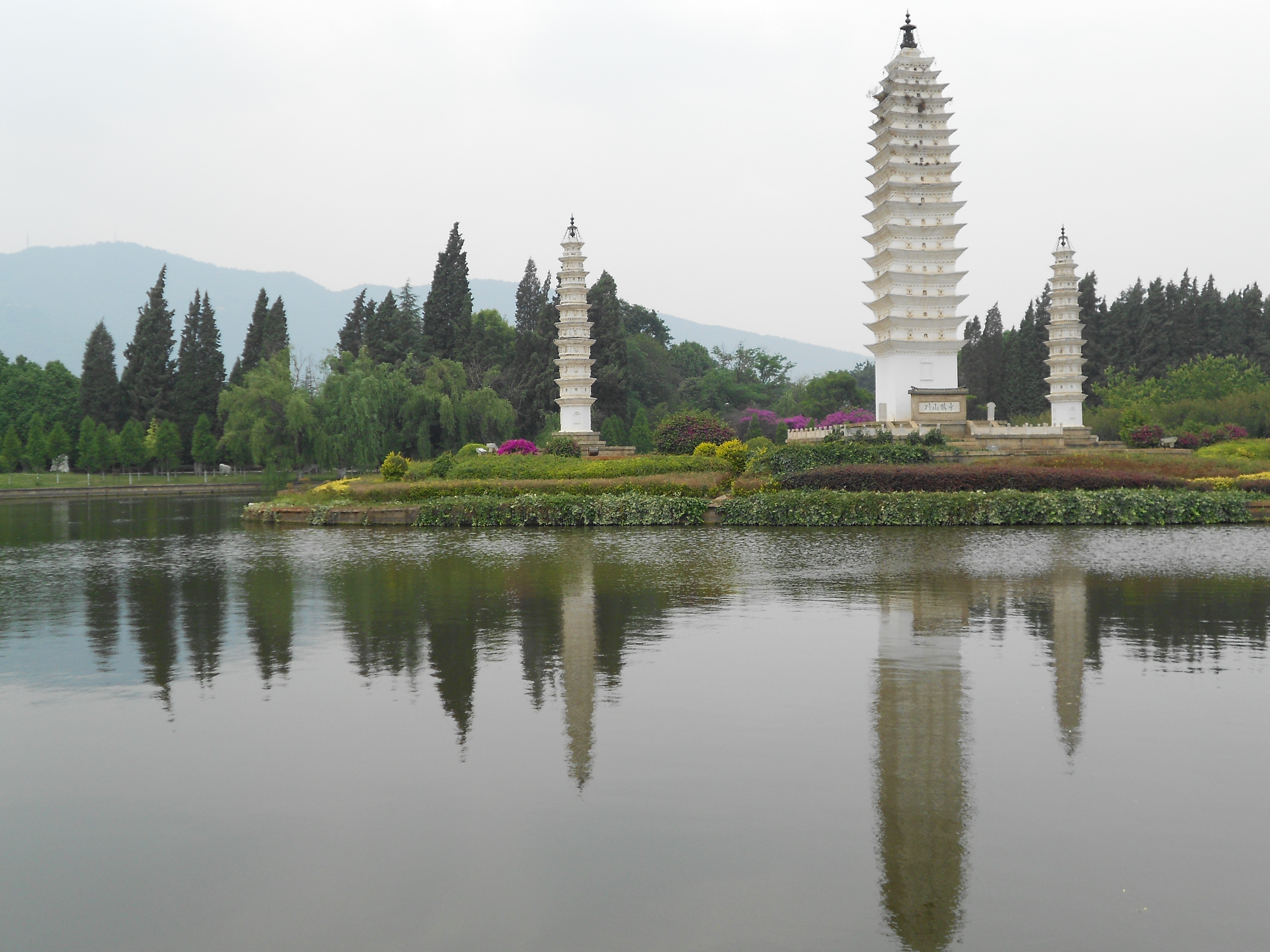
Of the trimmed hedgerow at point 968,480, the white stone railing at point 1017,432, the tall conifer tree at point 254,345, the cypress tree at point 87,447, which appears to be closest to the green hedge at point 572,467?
the trimmed hedgerow at point 968,480

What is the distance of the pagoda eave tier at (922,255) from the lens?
43.5 m

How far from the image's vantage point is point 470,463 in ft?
106

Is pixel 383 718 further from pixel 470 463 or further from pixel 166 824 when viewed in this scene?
pixel 470 463

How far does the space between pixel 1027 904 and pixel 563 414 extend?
4225 cm

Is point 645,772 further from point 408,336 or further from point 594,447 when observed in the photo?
point 408,336

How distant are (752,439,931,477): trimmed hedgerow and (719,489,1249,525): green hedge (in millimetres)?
4521

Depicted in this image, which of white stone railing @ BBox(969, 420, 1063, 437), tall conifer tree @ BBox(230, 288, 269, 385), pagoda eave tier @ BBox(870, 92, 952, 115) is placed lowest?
white stone railing @ BBox(969, 420, 1063, 437)

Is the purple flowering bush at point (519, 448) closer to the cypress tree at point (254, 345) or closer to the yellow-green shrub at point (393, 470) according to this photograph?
the yellow-green shrub at point (393, 470)

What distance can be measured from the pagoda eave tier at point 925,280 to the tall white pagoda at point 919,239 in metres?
0.03

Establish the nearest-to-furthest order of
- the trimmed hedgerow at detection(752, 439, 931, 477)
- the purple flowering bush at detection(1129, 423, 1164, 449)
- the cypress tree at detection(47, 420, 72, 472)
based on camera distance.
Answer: the trimmed hedgerow at detection(752, 439, 931, 477), the purple flowering bush at detection(1129, 423, 1164, 449), the cypress tree at detection(47, 420, 72, 472)

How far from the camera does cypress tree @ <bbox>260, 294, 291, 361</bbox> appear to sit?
6231 cm

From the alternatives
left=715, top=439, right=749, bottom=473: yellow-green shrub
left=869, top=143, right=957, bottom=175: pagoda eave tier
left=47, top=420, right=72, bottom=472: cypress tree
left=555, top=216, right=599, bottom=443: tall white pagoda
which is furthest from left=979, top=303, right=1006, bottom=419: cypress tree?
left=47, top=420, right=72, bottom=472: cypress tree

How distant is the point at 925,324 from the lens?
43375mm

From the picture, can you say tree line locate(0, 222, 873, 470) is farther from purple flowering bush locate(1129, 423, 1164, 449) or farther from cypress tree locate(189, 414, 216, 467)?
purple flowering bush locate(1129, 423, 1164, 449)
